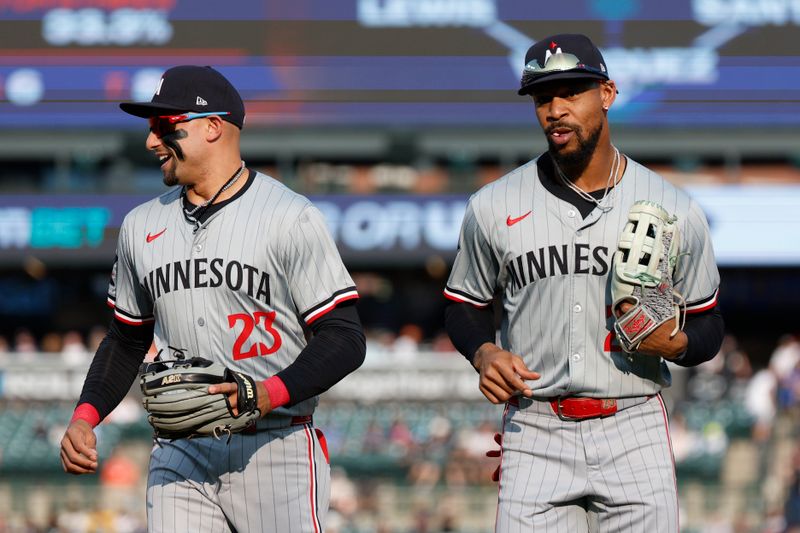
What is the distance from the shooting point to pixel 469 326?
3.39 metres

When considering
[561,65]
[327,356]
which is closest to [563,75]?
[561,65]

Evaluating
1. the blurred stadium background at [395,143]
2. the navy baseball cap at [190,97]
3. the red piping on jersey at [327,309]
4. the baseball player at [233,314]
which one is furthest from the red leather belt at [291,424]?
the blurred stadium background at [395,143]

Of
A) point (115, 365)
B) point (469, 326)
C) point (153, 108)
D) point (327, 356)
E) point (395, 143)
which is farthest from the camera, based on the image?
point (395, 143)

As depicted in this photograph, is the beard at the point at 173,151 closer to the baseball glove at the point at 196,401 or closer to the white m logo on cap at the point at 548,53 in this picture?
the baseball glove at the point at 196,401

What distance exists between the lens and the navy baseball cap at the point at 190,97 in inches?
129

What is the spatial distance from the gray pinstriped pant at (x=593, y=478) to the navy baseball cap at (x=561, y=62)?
0.81 meters

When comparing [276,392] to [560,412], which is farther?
[560,412]

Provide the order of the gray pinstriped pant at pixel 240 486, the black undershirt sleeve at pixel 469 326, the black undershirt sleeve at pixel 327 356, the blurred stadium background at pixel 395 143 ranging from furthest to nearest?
the blurred stadium background at pixel 395 143
the black undershirt sleeve at pixel 469 326
the gray pinstriped pant at pixel 240 486
the black undershirt sleeve at pixel 327 356

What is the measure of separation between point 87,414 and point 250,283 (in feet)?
1.78

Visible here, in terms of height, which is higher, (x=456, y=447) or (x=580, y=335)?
(x=580, y=335)

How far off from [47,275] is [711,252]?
16402mm

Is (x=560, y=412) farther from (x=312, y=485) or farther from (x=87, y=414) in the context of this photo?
(x=87, y=414)

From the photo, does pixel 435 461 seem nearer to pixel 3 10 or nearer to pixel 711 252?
pixel 3 10

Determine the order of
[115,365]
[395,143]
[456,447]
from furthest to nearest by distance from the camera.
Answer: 1. [395,143]
2. [456,447]
3. [115,365]
